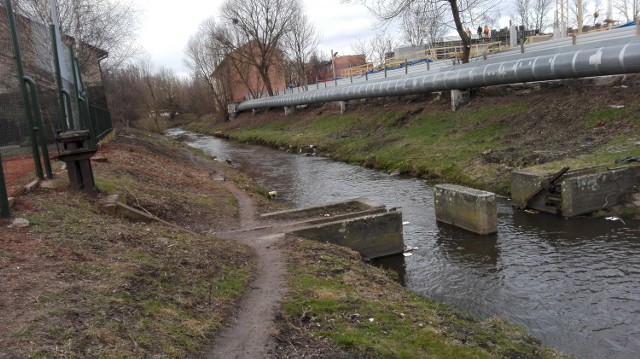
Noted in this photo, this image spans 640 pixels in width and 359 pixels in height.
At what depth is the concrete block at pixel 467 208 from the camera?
12930 mm

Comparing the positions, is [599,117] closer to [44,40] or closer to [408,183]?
[408,183]

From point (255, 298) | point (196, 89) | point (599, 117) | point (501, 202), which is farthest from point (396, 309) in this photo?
point (196, 89)

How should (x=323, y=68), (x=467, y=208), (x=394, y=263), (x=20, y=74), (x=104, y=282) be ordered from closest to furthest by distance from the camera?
1. (x=104, y=282)
2. (x=20, y=74)
3. (x=394, y=263)
4. (x=467, y=208)
5. (x=323, y=68)

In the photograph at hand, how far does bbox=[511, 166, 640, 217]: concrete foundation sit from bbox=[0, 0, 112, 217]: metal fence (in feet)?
40.8

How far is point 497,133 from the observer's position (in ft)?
73.8

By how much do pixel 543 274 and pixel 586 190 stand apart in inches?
197

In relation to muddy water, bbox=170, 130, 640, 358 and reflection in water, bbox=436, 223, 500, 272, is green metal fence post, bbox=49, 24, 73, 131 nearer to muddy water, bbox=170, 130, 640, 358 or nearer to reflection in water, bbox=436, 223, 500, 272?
muddy water, bbox=170, 130, 640, 358

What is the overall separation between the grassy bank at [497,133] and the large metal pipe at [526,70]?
1.31 meters

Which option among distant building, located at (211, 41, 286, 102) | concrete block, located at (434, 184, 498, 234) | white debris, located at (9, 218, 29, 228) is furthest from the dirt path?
distant building, located at (211, 41, 286, 102)

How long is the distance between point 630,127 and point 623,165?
3835 mm

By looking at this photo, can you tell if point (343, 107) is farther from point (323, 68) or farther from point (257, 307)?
point (323, 68)

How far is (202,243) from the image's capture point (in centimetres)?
941

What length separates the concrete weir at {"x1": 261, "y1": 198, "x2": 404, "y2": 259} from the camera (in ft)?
38.2

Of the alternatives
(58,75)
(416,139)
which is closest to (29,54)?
(58,75)
